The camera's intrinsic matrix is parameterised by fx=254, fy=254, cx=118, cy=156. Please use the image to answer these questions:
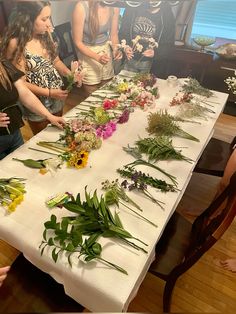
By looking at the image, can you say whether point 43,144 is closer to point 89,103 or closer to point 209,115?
point 89,103

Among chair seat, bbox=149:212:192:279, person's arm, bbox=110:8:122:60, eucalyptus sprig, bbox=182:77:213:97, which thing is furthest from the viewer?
person's arm, bbox=110:8:122:60

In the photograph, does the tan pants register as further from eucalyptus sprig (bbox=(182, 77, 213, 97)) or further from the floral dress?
eucalyptus sprig (bbox=(182, 77, 213, 97))

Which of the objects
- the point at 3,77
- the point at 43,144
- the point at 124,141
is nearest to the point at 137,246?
the point at 124,141

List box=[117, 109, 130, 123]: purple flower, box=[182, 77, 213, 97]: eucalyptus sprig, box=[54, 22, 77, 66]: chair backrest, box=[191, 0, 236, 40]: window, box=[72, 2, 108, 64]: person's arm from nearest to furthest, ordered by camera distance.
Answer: box=[191, 0, 236, 40]: window
box=[117, 109, 130, 123]: purple flower
box=[72, 2, 108, 64]: person's arm
box=[54, 22, 77, 66]: chair backrest
box=[182, 77, 213, 97]: eucalyptus sprig

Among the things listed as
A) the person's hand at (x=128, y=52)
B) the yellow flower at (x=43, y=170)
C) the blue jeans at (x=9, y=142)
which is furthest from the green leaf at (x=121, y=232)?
the person's hand at (x=128, y=52)

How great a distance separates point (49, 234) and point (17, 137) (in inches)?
34.9

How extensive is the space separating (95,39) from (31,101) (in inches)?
36.6

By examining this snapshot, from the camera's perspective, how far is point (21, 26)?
1.48m

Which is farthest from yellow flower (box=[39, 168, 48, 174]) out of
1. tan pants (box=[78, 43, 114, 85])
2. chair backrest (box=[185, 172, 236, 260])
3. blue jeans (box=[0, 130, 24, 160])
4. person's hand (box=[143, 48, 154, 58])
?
person's hand (box=[143, 48, 154, 58])

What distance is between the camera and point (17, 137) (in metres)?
1.71

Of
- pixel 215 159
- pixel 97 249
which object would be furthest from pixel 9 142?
pixel 215 159

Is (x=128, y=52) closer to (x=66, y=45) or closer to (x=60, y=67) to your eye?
(x=66, y=45)

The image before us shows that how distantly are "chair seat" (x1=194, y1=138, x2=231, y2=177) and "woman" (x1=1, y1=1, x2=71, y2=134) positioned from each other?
1.13 meters

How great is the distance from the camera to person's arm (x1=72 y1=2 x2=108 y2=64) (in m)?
1.86
